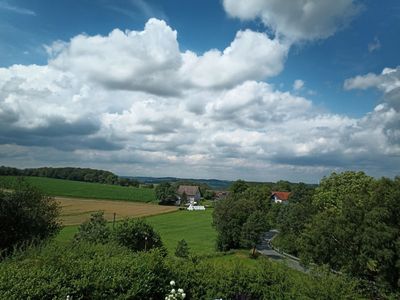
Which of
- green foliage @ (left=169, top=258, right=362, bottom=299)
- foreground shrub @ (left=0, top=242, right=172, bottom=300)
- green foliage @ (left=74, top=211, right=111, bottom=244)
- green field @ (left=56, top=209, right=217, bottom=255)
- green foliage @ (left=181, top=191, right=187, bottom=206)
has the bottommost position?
green field @ (left=56, top=209, right=217, bottom=255)

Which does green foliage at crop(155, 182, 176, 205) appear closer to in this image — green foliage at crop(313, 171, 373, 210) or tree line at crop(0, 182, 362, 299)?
green foliage at crop(313, 171, 373, 210)

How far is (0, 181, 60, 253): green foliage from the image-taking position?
32.7 m

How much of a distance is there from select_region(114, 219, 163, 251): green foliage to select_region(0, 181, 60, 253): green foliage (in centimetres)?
656

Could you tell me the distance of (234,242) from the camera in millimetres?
58156

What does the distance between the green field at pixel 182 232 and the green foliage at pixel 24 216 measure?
14.0m

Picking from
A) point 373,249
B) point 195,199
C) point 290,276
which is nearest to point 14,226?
point 290,276

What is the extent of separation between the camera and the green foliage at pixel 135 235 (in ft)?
120

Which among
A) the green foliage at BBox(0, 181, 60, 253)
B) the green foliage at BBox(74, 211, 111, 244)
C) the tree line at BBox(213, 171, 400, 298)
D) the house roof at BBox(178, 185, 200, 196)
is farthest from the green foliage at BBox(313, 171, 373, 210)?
the house roof at BBox(178, 185, 200, 196)

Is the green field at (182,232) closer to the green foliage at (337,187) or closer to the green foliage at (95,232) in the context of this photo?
the green foliage at (95,232)

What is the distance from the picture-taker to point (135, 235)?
3700 cm

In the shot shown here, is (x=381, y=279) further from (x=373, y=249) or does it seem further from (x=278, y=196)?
(x=278, y=196)

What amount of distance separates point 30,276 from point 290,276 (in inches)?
358

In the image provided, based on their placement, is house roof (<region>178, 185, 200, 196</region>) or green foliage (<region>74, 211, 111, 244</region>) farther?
house roof (<region>178, 185, 200, 196</region>)

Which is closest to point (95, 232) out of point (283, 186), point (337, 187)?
point (337, 187)
